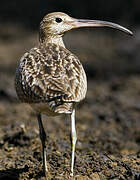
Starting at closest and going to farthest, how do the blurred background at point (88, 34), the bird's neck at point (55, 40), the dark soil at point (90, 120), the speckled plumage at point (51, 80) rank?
the speckled plumage at point (51, 80)
the dark soil at point (90, 120)
the bird's neck at point (55, 40)
the blurred background at point (88, 34)

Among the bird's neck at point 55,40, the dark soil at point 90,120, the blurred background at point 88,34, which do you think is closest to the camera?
the dark soil at point 90,120

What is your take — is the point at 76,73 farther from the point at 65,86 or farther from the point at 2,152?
the point at 2,152

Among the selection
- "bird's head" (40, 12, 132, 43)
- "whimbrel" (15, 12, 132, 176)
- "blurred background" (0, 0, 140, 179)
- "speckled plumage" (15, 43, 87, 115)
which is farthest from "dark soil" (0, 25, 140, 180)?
"bird's head" (40, 12, 132, 43)

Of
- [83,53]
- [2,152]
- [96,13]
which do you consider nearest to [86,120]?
[2,152]

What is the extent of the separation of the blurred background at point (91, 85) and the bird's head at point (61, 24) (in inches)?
70.9

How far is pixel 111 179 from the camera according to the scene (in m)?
7.19

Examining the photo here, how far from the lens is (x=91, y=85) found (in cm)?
1447

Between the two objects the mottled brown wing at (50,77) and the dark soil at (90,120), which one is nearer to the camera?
the mottled brown wing at (50,77)

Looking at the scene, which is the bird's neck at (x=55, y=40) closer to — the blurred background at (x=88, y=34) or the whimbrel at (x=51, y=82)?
the whimbrel at (x=51, y=82)

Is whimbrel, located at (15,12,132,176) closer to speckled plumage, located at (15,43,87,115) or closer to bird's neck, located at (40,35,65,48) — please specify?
speckled plumage, located at (15,43,87,115)

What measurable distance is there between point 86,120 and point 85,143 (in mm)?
2116

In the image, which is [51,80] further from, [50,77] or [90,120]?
[90,120]

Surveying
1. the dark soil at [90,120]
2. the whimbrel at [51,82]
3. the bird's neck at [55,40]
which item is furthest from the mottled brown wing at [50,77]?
the dark soil at [90,120]

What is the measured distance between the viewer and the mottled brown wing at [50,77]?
694 cm
